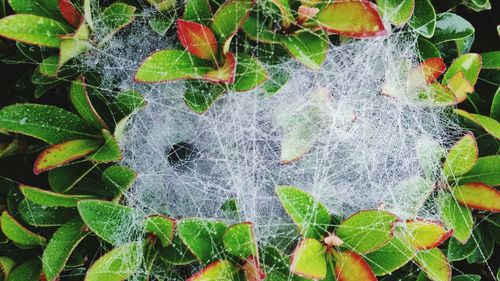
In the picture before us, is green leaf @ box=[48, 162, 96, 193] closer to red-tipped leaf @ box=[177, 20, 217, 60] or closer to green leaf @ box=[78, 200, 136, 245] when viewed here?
green leaf @ box=[78, 200, 136, 245]

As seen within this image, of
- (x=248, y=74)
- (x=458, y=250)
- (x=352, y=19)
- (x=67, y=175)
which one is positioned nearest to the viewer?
(x=352, y=19)

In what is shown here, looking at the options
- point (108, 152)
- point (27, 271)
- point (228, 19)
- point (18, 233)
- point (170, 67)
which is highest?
point (228, 19)

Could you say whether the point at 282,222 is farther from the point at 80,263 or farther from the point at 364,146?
the point at 80,263

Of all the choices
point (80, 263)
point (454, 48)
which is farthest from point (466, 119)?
point (80, 263)

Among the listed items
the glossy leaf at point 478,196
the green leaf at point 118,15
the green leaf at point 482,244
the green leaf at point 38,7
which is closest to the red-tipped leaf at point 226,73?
the green leaf at point 118,15

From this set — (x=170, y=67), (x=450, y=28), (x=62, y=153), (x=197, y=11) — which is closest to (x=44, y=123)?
(x=62, y=153)

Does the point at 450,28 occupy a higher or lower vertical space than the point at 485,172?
higher

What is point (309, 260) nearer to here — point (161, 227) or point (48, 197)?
point (161, 227)
